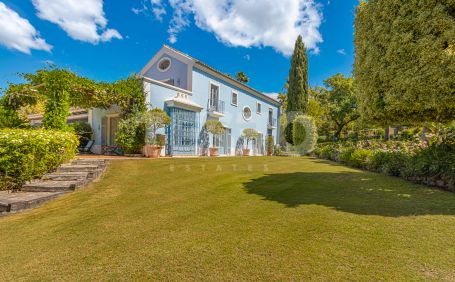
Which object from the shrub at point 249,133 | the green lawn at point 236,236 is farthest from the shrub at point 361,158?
the shrub at point 249,133

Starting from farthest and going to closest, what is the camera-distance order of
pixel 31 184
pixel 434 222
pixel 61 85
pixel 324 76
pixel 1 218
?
pixel 324 76
pixel 61 85
pixel 31 184
pixel 1 218
pixel 434 222

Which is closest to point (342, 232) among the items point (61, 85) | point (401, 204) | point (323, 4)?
point (401, 204)

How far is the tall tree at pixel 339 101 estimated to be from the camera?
27.3 m

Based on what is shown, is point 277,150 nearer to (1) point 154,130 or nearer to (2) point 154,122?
(1) point 154,130

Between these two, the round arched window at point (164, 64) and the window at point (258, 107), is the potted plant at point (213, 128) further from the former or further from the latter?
the window at point (258, 107)

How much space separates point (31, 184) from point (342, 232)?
7.12 meters

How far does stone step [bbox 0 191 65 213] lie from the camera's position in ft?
14.4

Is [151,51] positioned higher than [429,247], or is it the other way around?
[151,51]

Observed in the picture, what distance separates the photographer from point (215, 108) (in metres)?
17.9

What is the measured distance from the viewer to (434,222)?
11.2 ft

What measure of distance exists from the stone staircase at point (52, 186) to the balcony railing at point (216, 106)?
34.7 ft

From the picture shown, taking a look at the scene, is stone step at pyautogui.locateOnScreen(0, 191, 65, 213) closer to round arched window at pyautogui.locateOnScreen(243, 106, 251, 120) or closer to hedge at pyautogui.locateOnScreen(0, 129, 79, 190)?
hedge at pyautogui.locateOnScreen(0, 129, 79, 190)

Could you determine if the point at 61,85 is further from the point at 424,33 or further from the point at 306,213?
the point at 424,33

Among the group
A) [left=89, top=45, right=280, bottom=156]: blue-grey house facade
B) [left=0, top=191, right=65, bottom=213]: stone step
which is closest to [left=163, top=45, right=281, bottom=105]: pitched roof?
[left=89, top=45, right=280, bottom=156]: blue-grey house facade
